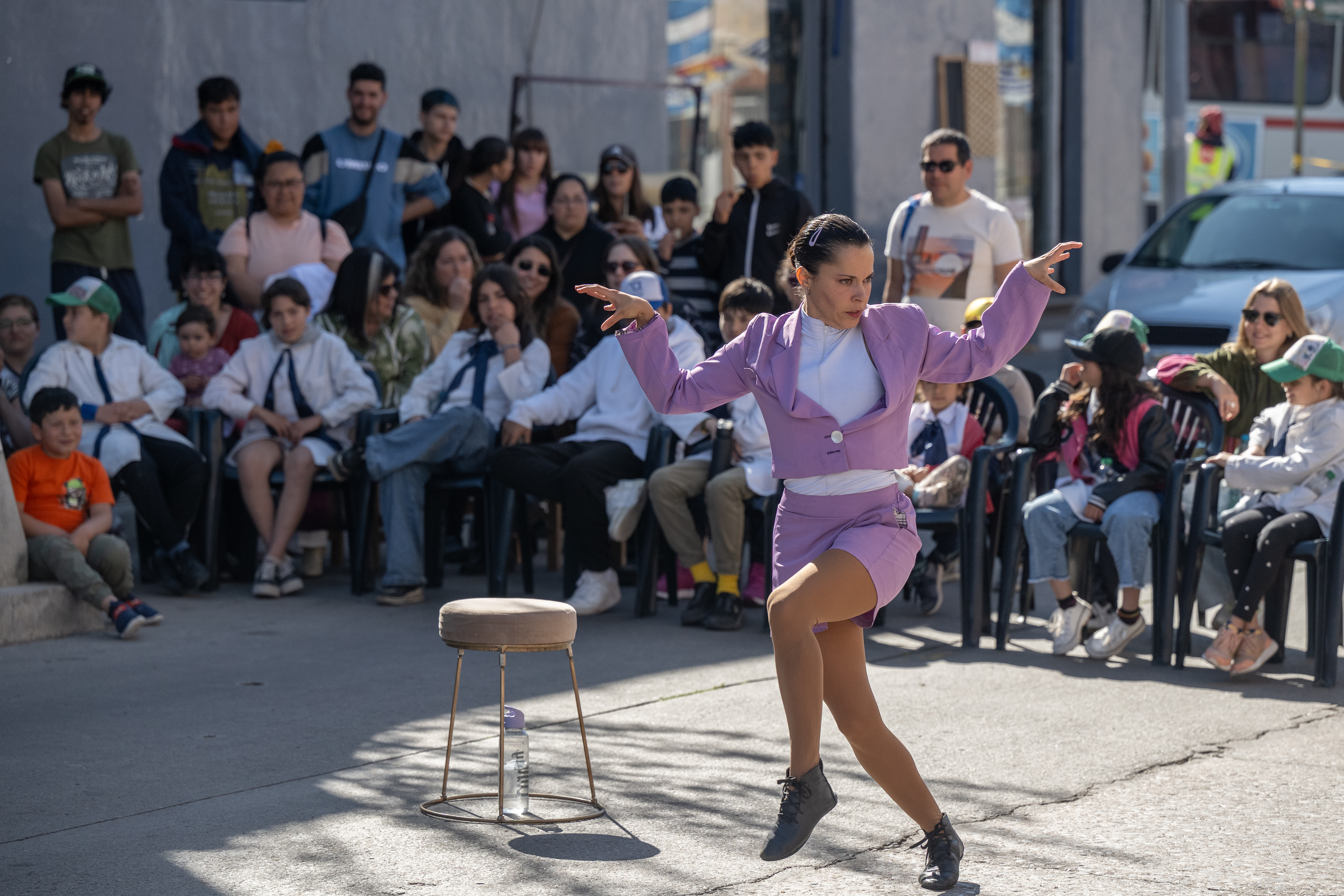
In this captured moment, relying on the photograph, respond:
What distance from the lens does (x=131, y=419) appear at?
8.24m

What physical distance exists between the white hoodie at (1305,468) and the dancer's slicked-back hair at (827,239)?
2.84m

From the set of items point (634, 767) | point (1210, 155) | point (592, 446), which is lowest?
point (634, 767)

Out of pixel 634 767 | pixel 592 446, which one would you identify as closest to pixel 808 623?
pixel 634 767

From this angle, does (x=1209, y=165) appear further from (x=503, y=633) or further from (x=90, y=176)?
(x=503, y=633)

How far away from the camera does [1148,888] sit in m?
4.15

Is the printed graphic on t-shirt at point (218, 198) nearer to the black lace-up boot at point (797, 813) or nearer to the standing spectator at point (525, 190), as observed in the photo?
the standing spectator at point (525, 190)

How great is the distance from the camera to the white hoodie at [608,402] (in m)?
8.18

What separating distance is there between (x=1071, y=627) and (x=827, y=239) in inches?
120

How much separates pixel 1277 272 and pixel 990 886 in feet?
25.4

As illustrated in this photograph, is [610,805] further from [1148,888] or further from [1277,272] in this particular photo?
[1277,272]

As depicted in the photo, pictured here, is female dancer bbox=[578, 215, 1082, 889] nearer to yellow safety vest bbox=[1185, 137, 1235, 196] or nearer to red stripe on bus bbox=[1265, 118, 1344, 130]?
yellow safety vest bbox=[1185, 137, 1235, 196]

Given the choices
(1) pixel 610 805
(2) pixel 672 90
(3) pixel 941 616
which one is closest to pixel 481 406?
(3) pixel 941 616

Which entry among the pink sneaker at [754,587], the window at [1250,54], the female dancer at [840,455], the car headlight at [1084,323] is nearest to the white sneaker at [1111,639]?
the pink sneaker at [754,587]

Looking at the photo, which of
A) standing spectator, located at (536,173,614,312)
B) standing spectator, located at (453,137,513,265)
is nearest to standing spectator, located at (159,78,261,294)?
standing spectator, located at (453,137,513,265)
